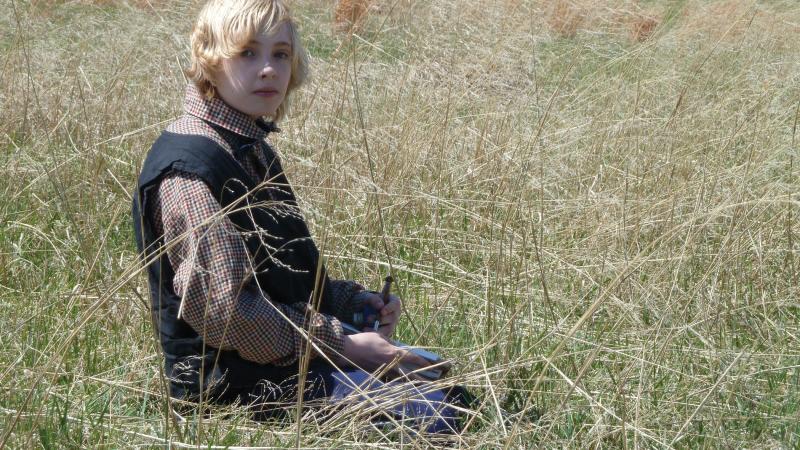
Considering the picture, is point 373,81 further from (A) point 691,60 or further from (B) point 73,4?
(B) point 73,4

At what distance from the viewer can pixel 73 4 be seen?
7.96 meters

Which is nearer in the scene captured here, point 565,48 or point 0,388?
point 0,388

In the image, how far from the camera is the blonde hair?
2.31 metres

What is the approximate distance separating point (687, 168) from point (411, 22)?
319 cm

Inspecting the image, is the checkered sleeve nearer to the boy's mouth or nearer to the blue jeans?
the blue jeans

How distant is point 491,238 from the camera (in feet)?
9.39

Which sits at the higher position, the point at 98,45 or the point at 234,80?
the point at 234,80

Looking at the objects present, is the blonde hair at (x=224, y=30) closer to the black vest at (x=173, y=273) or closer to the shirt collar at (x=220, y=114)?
the shirt collar at (x=220, y=114)

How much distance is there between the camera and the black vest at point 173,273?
217 centimetres

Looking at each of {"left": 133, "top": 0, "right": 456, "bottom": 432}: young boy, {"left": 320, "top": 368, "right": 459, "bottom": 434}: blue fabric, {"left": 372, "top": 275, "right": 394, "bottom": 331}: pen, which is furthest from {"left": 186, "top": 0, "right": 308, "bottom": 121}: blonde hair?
{"left": 320, "top": 368, "right": 459, "bottom": 434}: blue fabric

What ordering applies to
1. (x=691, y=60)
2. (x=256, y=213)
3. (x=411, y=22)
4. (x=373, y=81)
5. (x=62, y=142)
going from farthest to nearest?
(x=411, y=22) → (x=691, y=60) → (x=373, y=81) → (x=62, y=142) → (x=256, y=213)

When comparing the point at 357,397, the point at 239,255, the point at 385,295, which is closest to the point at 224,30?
the point at 239,255

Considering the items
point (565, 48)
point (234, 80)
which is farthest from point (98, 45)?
point (234, 80)

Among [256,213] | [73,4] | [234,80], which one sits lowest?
[73,4]
